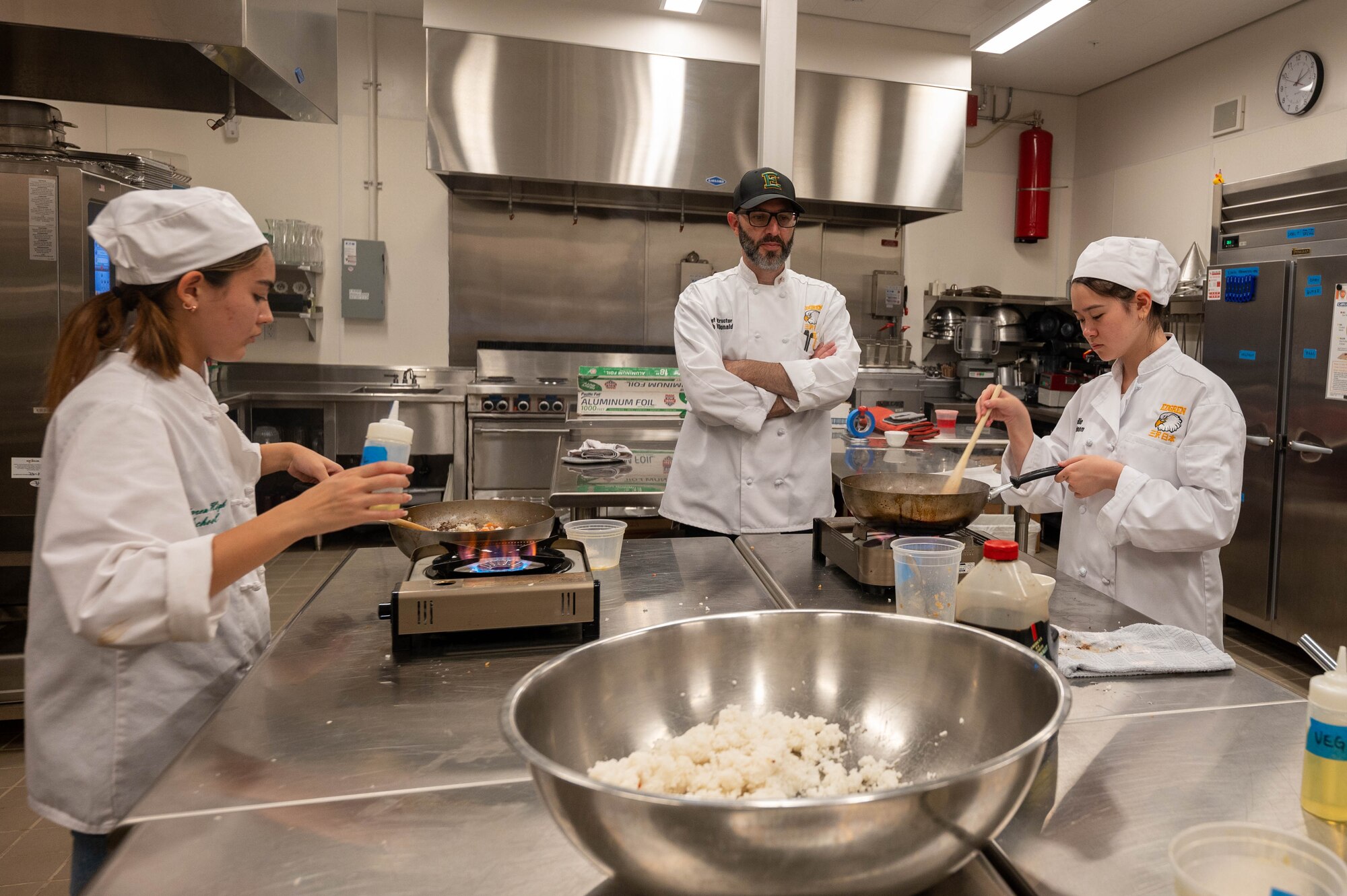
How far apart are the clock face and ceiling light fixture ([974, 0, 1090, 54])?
1355 millimetres

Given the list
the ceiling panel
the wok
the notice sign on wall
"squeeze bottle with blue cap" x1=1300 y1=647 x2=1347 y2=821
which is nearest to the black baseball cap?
the wok

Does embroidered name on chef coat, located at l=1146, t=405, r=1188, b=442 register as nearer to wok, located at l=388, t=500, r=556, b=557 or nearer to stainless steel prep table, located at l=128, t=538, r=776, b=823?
stainless steel prep table, located at l=128, t=538, r=776, b=823

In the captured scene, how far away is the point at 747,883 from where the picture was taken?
662 millimetres

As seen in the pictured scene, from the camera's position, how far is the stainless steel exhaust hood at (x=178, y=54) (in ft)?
5.16

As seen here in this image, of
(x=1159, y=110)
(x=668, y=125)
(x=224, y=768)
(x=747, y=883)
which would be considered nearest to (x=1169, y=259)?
(x=747, y=883)

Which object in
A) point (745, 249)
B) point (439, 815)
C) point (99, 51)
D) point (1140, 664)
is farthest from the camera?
point (745, 249)

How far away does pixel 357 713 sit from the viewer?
47.6 inches

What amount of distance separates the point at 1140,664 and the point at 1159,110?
647cm

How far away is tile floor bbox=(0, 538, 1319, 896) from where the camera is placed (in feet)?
7.40

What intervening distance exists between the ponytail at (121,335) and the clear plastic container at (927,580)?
1.21 metres

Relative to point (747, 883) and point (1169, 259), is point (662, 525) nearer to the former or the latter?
point (1169, 259)

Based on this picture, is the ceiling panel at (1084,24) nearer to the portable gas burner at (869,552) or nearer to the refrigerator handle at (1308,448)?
the refrigerator handle at (1308,448)

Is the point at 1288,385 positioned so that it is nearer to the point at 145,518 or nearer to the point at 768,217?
the point at 768,217

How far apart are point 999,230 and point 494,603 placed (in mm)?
6899
